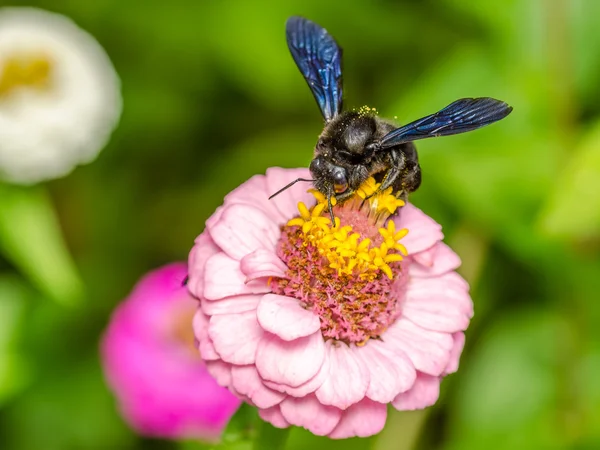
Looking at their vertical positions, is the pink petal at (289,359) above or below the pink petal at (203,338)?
below

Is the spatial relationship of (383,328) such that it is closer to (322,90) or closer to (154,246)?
(322,90)

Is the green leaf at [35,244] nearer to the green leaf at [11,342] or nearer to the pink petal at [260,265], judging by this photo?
the green leaf at [11,342]

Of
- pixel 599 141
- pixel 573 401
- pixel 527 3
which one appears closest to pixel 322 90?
pixel 599 141

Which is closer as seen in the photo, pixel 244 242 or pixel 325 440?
pixel 244 242

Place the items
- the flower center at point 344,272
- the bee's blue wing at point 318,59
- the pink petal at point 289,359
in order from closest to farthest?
1. the pink petal at point 289,359
2. the flower center at point 344,272
3. the bee's blue wing at point 318,59

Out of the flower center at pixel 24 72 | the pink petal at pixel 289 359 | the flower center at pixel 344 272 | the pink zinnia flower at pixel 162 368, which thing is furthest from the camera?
the flower center at pixel 24 72

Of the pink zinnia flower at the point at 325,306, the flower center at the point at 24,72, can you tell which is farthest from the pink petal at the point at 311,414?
the flower center at the point at 24,72
